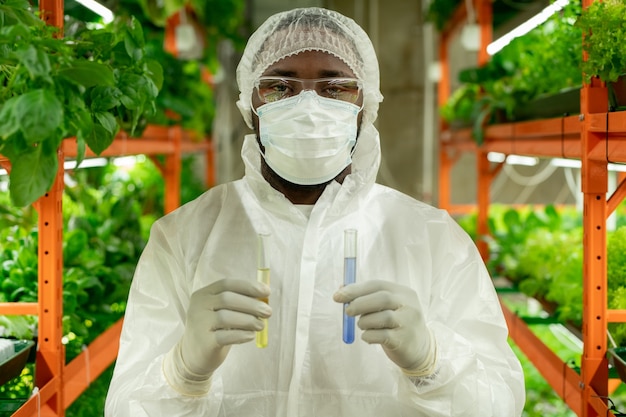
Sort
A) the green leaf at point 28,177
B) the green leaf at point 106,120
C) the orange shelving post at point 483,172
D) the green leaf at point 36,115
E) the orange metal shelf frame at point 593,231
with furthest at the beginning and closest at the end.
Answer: the orange shelving post at point 483,172, the orange metal shelf frame at point 593,231, the green leaf at point 106,120, the green leaf at point 28,177, the green leaf at point 36,115

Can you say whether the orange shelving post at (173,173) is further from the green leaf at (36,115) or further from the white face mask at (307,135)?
the green leaf at (36,115)

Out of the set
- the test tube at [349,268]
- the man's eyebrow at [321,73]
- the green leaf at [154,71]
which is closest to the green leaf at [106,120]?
the green leaf at [154,71]

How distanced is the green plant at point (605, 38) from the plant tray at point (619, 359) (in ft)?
2.85

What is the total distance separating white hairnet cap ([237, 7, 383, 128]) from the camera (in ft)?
6.82

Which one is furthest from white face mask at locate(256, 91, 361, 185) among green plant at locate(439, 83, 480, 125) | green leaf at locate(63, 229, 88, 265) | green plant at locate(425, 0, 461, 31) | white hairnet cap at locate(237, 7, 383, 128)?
green plant at locate(425, 0, 461, 31)

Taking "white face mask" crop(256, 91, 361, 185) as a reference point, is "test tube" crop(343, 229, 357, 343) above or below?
below

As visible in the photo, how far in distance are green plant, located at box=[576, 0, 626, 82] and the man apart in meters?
0.70

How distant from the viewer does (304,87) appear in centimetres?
205

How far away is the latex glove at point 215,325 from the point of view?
165 cm

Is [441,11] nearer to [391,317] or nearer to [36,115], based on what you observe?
[391,317]

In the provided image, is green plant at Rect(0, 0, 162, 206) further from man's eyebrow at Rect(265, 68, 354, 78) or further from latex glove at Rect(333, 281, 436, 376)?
latex glove at Rect(333, 281, 436, 376)

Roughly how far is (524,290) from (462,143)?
228 cm

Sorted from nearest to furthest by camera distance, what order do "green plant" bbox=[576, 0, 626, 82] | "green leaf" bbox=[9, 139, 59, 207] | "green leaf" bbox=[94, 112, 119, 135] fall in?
"green leaf" bbox=[9, 139, 59, 207], "green leaf" bbox=[94, 112, 119, 135], "green plant" bbox=[576, 0, 626, 82]

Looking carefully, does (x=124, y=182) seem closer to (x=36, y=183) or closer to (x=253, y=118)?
(x=253, y=118)
